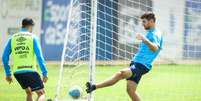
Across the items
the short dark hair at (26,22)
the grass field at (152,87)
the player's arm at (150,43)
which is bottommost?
the grass field at (152,87)

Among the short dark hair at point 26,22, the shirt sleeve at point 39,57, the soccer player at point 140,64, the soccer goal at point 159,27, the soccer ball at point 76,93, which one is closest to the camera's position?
the shirt sleeve at point 39,57

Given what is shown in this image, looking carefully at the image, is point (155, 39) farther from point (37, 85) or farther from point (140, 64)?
point (37, 85)

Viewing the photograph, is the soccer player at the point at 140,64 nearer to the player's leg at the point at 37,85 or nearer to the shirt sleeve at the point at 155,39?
the shirt sleeve at the point at 155,39

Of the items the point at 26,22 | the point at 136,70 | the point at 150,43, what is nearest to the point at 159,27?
the point at 136,70

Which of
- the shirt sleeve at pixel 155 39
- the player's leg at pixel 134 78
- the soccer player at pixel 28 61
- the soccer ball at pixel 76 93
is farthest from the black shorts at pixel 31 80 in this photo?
the shirt sleeve at pixel 155 39

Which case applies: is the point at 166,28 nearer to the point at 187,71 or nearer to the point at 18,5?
the point at 187,71

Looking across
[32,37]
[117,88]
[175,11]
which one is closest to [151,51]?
[32,37]

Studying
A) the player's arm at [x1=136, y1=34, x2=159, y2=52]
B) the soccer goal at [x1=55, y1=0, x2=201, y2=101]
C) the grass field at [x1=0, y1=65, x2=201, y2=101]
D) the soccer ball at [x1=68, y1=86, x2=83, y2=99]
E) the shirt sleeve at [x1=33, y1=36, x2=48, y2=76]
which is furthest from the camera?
the soccer goal at [x1=55, y1=0, x2=201, y2=101]

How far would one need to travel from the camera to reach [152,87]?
59.6 ft

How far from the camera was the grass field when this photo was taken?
593 inches

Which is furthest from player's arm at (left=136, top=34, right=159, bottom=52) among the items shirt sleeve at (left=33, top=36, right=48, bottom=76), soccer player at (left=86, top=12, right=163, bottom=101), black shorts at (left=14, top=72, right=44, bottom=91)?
black shorts at (left=14, top=72, right=44, bottom=91)

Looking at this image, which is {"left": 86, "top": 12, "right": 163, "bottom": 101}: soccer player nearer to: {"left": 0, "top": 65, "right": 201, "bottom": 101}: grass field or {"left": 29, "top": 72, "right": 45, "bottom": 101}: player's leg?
{"left": 29, "top": 72, "right": 45, "bottom": 101}: player's leg

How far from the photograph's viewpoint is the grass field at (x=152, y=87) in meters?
15.1

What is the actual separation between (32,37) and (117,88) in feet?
24.8
